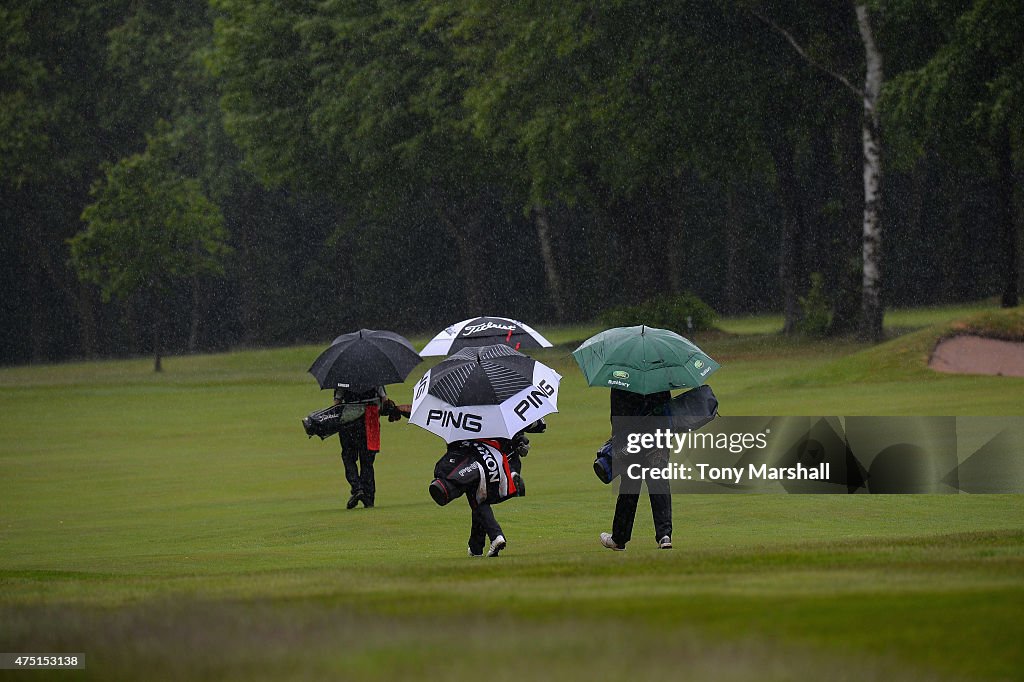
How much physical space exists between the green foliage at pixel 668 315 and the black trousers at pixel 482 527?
3357cm

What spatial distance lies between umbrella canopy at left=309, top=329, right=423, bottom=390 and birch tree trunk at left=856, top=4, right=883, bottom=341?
23989 mm

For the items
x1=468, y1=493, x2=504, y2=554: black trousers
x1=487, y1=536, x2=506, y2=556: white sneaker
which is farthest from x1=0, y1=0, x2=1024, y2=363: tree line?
x1=487, y1=536, x2=506, y2=556: white sneaker

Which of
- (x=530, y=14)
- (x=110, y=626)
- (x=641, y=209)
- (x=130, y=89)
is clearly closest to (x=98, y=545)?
(x=110, y=626)

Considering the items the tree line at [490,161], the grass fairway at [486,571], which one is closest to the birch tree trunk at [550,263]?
the tree line at [490,161]

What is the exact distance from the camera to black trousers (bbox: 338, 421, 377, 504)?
59.2ft

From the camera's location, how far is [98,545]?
16.5m

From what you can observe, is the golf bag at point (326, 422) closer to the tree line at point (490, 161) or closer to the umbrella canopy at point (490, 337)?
the umbrella canopy at point (490, 337)

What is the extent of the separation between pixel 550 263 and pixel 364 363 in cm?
4774

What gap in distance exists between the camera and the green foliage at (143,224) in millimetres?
52625

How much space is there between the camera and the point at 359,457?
18609mm

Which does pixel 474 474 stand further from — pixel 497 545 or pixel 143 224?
pixel 143 224

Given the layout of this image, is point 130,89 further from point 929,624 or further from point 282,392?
A: point 929,624

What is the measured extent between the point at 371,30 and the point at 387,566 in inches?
1635

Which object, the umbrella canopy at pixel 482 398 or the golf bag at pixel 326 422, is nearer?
the umbrella canopy at pixel 482 398
